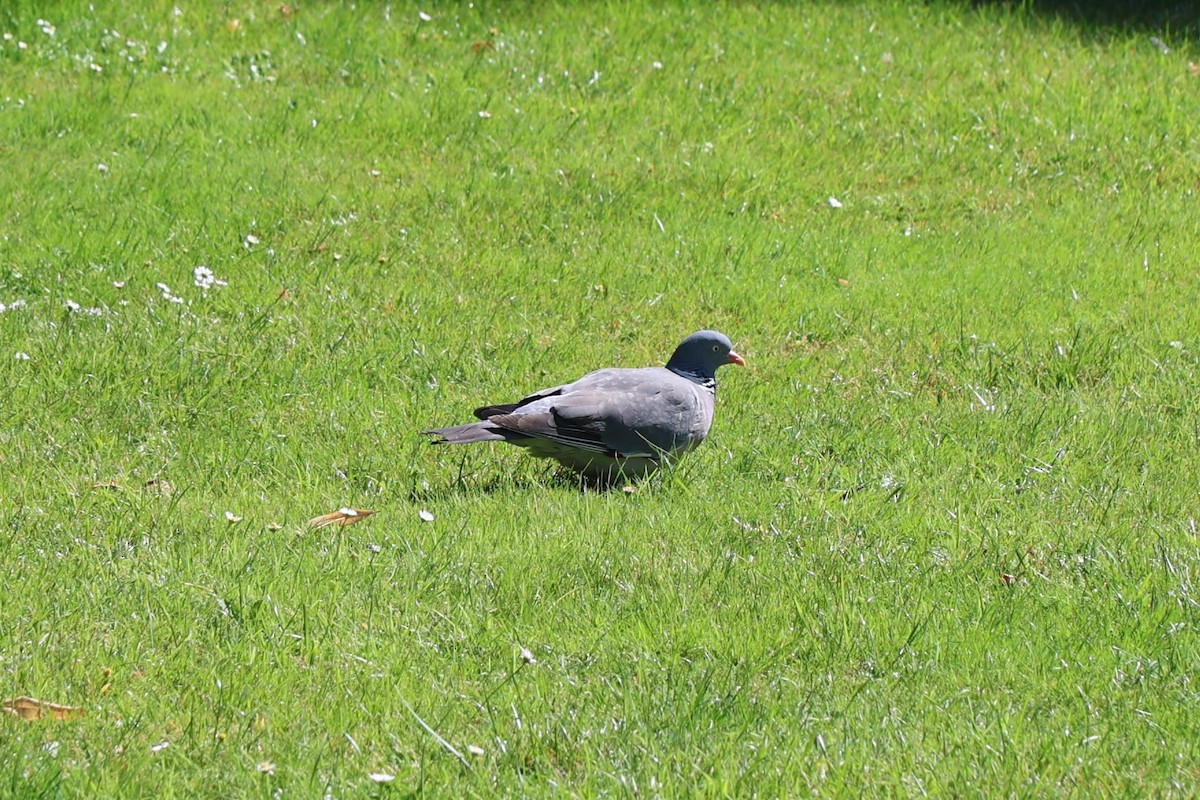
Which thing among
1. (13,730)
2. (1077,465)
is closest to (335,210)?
(1077,465)

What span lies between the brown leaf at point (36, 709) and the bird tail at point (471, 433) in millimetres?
1929

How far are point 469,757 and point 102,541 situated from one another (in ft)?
6.50

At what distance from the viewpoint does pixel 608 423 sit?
5980 millimetres

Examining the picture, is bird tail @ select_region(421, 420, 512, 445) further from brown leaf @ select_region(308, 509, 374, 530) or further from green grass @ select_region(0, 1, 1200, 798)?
brown leaf @ select_region(308, 509, 374, 530)

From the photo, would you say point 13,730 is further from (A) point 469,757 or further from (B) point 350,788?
(A) point 469,757

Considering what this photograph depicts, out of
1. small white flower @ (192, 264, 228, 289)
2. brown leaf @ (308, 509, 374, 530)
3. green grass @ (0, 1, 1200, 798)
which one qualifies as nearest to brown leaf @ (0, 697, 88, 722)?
green grass @ (0, 1, 1200, 798)

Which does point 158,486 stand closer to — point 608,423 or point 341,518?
point 341,518

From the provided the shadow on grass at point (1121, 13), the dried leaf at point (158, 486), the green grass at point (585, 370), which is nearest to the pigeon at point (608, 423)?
the green grass at point (585, 370)

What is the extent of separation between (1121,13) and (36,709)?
10.7 m

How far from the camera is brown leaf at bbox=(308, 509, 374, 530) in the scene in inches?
215

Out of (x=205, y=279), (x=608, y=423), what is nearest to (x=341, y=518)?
(x=608, y=423)

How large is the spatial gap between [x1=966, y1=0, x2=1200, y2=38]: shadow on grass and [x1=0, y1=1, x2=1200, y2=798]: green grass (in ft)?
1.06

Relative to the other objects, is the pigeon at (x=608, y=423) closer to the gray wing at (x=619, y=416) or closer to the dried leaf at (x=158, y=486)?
the gray wing at (x=619, y=416)

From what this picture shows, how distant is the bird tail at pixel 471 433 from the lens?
18.6 feet
